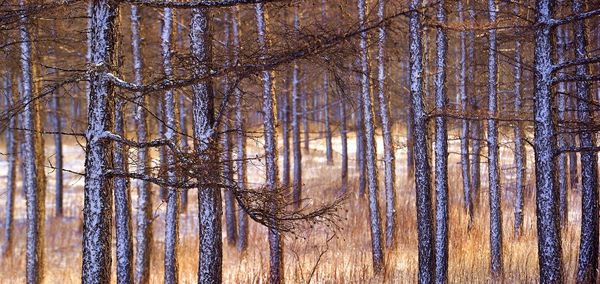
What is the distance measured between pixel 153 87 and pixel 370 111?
732cm

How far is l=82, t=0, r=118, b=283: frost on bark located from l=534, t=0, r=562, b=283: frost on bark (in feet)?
16.4

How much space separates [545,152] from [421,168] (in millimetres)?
1839

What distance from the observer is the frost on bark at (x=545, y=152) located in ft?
24.2

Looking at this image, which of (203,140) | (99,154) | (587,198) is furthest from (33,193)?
(587,198)

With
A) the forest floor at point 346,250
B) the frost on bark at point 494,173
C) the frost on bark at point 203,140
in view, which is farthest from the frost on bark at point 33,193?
the frost on bark at point 494,173

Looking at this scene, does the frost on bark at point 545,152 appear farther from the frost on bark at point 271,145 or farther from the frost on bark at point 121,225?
the frost on bark at point 121,225

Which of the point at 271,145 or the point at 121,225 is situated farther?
the point at 271,145

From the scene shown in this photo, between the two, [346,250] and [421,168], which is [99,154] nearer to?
[421,168]

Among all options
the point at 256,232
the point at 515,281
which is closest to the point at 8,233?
the point at 256,232

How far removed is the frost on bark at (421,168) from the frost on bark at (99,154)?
4649 mm

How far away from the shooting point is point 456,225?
13.8 meters

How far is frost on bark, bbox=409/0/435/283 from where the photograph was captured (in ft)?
28.3

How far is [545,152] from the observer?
7414 millimetres

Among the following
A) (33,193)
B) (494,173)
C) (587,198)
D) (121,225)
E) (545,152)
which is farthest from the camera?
(494,173)
